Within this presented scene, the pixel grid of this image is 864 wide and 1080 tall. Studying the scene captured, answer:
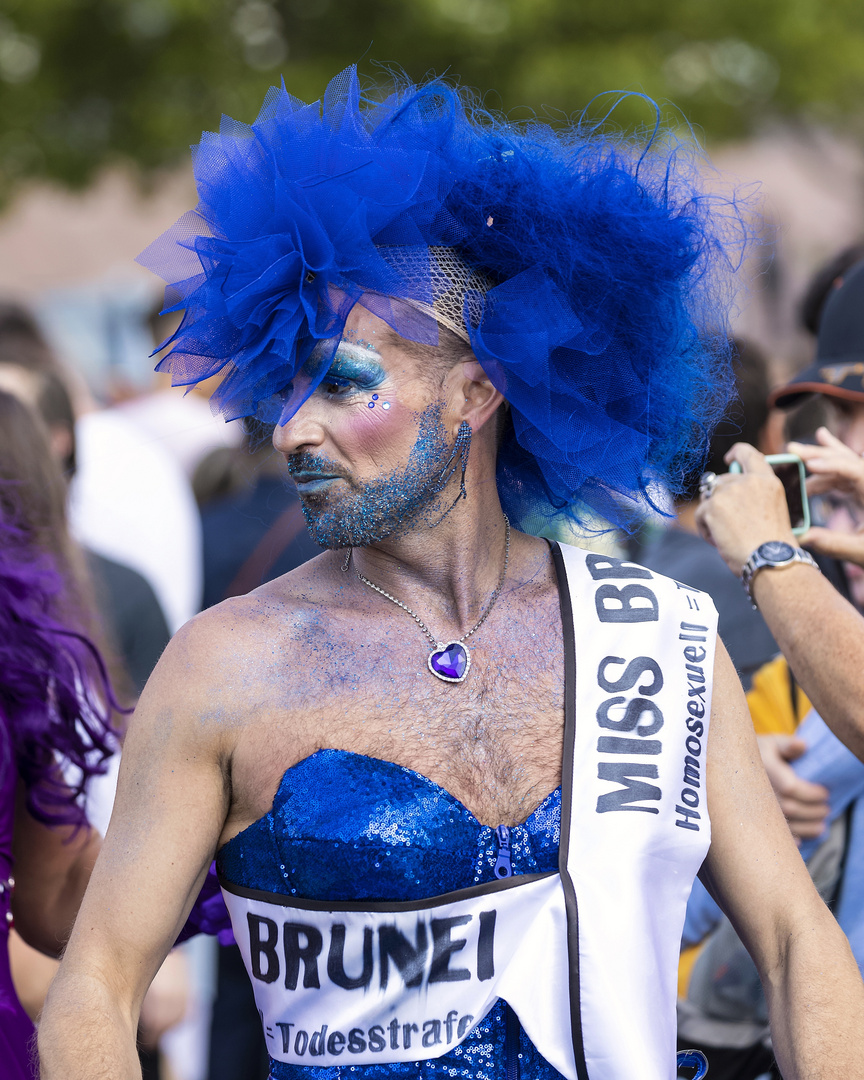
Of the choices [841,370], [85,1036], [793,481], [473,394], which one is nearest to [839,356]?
[841,370]

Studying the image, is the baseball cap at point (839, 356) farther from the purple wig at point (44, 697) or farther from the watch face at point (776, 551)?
the purple wig at point (44, 697)

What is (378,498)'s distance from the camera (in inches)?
78.6

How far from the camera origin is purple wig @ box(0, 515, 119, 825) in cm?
239

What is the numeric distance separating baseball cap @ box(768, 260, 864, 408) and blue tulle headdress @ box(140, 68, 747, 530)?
0.72 meters

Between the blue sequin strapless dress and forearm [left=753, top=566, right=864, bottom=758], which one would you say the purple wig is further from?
forearm [left=753, top=566, right=864, bottom=758]

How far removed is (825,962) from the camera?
6.34 ft

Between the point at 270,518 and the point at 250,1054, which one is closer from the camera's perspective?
the point at 250,1054

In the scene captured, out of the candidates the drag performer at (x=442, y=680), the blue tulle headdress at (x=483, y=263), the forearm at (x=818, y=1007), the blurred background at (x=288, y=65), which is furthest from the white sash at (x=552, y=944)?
the blurred background at (x=288, y=65)

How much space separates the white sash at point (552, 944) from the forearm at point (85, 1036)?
0.86ft

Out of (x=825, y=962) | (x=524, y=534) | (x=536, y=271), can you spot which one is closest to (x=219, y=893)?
(x=524, y=534)

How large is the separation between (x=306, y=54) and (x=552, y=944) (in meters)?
12.0

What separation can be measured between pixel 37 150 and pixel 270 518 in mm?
9378

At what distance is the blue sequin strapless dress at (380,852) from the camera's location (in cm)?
186

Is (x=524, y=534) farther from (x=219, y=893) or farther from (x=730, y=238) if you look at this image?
(x=219, y=893)
